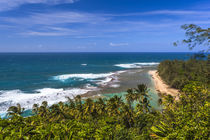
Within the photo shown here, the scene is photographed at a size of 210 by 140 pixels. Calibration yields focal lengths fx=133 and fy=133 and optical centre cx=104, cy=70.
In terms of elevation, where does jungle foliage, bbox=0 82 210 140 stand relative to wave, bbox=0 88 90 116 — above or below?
above

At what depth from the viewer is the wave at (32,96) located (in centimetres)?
4267

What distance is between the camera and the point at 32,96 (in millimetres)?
49031

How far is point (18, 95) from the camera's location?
4938 centimetres

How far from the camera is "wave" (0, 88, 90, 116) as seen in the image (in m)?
42.7

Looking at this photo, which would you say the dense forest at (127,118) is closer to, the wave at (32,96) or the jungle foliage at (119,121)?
the jungle foliage at (119,121)

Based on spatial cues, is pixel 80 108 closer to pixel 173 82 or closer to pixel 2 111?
pixel 2 111

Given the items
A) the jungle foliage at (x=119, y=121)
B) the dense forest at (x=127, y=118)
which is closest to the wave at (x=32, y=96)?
the dense forest at (x=127, y=118)

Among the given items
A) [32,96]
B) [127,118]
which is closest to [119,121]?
[127,118]

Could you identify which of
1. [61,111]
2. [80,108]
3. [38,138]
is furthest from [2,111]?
[38,138]

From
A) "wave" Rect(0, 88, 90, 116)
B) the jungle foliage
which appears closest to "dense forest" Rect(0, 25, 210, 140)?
the jungle foliage

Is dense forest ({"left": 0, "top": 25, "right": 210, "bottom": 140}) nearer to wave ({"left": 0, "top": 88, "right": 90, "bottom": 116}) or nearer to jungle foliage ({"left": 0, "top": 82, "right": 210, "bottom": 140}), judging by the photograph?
jungle foliage ({"left": 0, "top": 82, "right": 210, "bottom": 140})

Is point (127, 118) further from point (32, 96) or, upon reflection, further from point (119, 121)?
point (32, 96)

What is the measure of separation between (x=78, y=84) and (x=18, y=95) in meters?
25.4

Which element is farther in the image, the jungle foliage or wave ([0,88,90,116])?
wave ([0,88,90,116])
